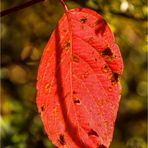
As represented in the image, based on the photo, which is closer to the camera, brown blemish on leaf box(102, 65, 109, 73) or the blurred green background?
brown blemish on leaf box(102, 65, 109, 73)

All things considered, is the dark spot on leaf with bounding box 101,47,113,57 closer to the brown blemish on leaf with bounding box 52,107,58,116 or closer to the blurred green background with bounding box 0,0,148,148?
the brown blemish on leaf with bounding box 52,107,58,116

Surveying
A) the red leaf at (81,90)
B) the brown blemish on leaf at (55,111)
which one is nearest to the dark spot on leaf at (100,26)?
the red leaf at (81,90)

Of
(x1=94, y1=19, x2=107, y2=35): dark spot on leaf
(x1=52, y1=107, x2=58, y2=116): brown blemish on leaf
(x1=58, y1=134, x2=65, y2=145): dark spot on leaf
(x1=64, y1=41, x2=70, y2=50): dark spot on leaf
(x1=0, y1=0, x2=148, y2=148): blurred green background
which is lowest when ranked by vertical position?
(x1=0, y1=0, x2=148, y2=148): blurred green background

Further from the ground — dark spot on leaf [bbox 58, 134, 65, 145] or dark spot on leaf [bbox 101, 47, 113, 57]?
dark spot on leaf [bbox 101, 47, 113, 57]

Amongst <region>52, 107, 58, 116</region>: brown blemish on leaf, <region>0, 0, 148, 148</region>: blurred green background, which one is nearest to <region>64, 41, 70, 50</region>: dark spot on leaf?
<region>52, 107, 58, 116</region>: brown blemish on leaf

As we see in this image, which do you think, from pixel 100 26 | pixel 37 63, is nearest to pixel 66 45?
pixel 100 26

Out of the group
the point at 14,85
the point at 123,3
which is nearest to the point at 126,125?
the point at 14,85

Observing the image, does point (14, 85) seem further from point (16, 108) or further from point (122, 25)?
point (122, 25)
